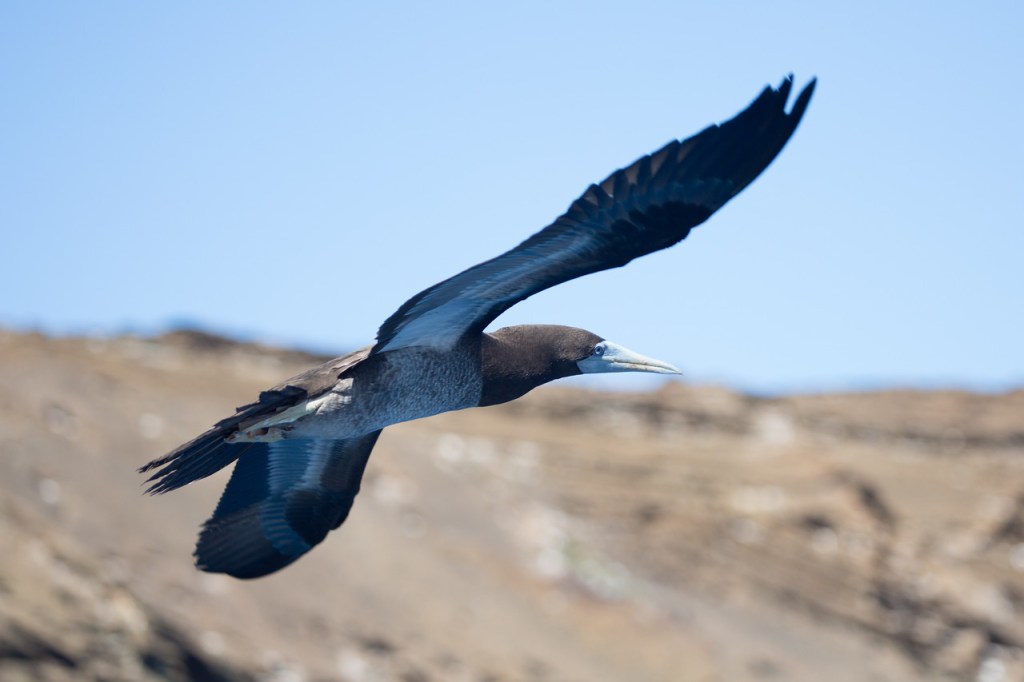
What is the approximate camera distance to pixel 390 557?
16.6 meters

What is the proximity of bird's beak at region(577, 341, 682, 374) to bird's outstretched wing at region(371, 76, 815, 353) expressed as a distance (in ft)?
2.85

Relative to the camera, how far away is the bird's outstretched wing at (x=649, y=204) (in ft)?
20.2

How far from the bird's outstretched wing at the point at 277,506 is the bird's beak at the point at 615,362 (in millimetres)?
1512

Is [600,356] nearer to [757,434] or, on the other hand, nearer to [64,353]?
[64,353]

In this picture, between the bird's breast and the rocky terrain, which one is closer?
the bird's breast

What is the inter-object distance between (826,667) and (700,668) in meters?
2.25

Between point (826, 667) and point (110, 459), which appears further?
point (826, 667)

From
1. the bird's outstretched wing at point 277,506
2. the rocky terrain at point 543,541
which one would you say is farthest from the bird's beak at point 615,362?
the rocky terrain at point 543,541

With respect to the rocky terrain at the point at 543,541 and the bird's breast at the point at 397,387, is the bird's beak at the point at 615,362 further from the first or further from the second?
the rocky terrain at the point at 543,541

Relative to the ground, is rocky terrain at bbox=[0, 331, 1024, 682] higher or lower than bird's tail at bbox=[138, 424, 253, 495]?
lower

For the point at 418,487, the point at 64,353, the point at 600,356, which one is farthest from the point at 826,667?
the point at 600,356

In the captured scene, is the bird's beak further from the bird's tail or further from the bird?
the bird's tail

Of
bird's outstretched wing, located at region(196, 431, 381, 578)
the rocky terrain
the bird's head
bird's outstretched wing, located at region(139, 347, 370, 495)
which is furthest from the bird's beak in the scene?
the rocky terrain

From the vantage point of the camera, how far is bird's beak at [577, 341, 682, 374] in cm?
732
